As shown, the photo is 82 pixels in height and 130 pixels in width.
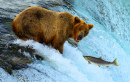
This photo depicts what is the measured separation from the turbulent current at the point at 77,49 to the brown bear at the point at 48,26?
24 centimetres

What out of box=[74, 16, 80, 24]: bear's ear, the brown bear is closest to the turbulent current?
the brown bear

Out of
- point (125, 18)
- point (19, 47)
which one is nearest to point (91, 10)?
point (125, 18)

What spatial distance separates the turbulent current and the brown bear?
244 mm

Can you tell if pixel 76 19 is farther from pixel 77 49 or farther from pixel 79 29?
pixel 77 49

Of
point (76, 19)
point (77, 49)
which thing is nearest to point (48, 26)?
point (76, 19)

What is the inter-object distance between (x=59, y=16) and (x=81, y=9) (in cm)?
479

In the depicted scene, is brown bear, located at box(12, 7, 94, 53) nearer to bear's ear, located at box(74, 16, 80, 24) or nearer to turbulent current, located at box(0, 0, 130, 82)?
bear's ear, located at box(74, 16, 80, 24)

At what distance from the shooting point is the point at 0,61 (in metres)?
2.92

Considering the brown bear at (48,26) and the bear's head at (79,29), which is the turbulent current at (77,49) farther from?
the bear's head at (79,29)

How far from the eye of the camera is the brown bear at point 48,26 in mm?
3799

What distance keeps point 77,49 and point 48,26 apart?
1.63 metres

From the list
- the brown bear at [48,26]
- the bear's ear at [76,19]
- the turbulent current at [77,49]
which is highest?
the bear's ear at [76,19]

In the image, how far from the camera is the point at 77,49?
5180 millimetres

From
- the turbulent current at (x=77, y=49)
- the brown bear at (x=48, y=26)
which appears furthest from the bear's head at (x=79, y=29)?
the turbulent current at (x=77, y=49)
